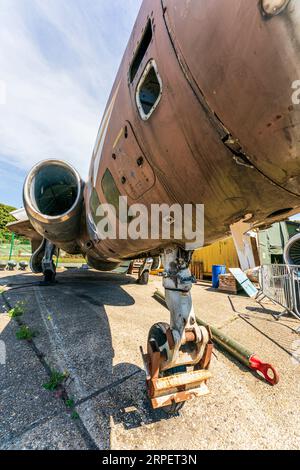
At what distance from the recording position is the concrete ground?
59.9 inches

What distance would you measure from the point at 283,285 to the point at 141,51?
5963mm

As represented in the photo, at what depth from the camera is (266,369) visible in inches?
93.5

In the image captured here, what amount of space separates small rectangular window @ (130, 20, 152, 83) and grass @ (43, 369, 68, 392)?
2569 millimetres

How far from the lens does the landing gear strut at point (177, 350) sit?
163cm

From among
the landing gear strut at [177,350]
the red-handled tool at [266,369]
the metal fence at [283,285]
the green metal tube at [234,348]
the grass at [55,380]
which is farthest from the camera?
the metal fence at [283,285]

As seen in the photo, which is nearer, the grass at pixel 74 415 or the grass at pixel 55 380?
the grass at pixel 74 415

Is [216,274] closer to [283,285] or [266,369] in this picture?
[283,285]

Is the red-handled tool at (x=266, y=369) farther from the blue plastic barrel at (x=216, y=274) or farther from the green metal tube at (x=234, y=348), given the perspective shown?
the blue plastic barrel at (x=216, y=274)

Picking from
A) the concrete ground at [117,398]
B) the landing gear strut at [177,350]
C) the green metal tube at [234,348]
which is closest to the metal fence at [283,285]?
the concrete ground at [117,398]

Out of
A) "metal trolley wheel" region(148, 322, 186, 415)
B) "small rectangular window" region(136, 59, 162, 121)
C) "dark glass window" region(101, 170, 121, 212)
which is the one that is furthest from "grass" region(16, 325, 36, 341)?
"small rectangular window" region(136, 59, 162, 121)

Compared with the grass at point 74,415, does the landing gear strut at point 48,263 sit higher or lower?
higher

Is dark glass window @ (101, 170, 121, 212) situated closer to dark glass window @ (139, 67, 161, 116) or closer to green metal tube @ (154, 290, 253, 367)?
dark glass window @ (139, 67, 161, 116)

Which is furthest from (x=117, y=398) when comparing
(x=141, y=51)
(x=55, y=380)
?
(x=141, y=51)

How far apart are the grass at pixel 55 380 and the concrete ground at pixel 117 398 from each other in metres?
0.05
